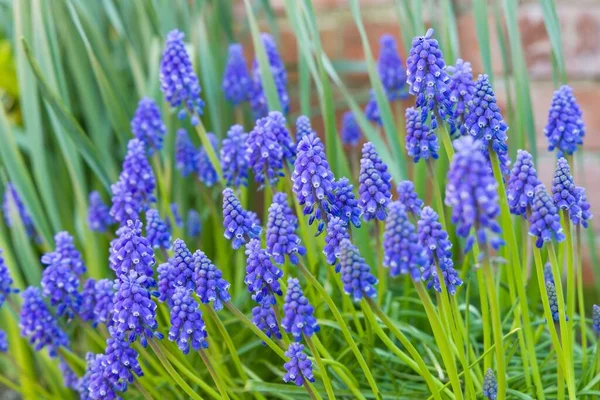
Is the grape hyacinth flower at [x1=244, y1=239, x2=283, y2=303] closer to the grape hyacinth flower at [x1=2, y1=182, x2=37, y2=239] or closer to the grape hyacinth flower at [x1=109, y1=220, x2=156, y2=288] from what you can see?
the grape hyacinth flower at [x1=109, y1=220, x2=156, y2=288]

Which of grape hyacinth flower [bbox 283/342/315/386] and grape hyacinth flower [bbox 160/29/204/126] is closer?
grape hyacinth flower [bbox 283/342/315/386]

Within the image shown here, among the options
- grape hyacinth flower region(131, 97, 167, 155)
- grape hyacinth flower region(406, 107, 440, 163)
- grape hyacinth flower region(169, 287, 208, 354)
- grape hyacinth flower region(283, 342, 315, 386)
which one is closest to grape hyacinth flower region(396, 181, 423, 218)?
grape hyacinth flower region(406, 107, 440, 163)

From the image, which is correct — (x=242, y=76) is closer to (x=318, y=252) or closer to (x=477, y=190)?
(x=318, y=252)

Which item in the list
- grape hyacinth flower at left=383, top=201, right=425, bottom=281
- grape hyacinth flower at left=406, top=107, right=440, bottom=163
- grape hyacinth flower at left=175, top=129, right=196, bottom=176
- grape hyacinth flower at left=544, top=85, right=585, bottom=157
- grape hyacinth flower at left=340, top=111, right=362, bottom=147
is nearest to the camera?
grape hyacinth flower at left=383, top=201, right=425, bottom=281

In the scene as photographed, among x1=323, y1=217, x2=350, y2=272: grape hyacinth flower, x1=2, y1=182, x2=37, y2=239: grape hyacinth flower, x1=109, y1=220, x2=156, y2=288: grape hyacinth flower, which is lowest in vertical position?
x1=323, y1=217, x2=350, y2=272: grape hyacinth flower

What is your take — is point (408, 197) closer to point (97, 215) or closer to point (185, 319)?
point (185, 319)

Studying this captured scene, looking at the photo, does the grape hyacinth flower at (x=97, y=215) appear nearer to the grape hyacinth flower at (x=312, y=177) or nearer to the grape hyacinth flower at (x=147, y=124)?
the grape hyacinth flower at (x=147, y=124)

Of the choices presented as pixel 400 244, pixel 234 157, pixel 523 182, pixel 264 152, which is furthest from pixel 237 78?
pixel 400 244

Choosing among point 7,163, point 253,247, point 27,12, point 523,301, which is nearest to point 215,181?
point 7,163
